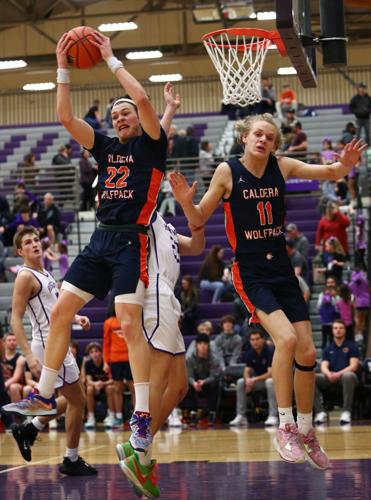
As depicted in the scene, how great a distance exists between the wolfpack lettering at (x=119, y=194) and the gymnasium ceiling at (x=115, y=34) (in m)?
23.6

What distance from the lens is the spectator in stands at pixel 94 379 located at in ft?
50.8

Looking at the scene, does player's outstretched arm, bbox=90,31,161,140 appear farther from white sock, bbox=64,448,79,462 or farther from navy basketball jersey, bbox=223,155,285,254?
white sock, bbox=64,448,79,462

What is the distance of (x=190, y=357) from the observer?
15.3 meters

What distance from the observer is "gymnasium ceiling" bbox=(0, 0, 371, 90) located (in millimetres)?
30375

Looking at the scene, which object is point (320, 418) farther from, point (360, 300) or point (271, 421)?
point (360, 300)

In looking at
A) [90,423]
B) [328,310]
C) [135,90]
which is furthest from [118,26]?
[135,90]

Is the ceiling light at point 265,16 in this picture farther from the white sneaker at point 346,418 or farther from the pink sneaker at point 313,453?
the pink sneaker at point 313,453

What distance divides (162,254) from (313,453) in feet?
5.79

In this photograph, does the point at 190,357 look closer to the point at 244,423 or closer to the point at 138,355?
the point at 244,423

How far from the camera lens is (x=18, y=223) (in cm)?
2034

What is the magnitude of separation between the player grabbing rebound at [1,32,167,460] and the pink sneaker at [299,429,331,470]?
157 centimetres

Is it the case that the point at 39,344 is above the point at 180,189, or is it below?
below

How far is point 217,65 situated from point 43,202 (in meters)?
13.2

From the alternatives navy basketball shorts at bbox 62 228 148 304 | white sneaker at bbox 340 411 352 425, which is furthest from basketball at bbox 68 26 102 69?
white sneaker at bbox 340 411 352 425
